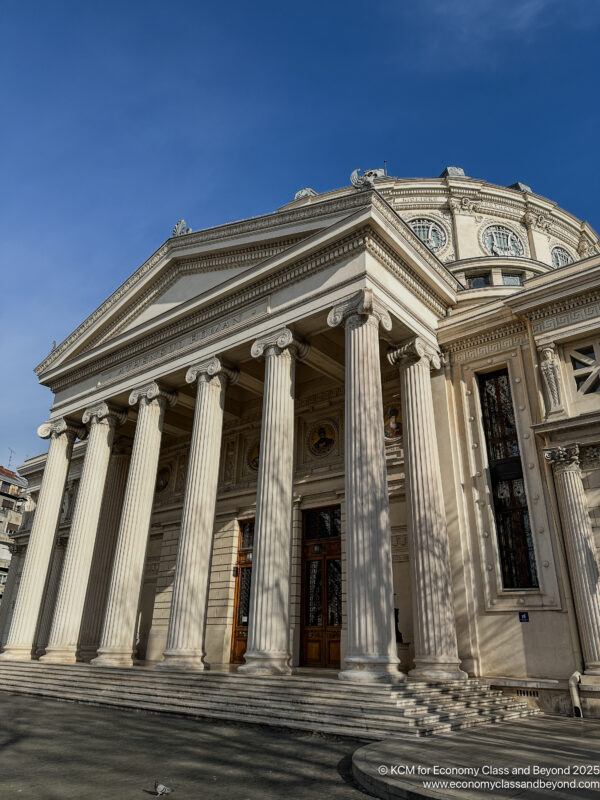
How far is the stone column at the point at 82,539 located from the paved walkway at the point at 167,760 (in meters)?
6.67

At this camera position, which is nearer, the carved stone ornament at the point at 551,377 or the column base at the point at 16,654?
the carved stone ornament at the point at 551,377

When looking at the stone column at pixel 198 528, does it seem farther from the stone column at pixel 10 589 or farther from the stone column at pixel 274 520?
the stone column at pixel 10 589

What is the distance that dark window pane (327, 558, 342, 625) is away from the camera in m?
15.4

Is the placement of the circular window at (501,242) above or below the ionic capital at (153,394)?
above

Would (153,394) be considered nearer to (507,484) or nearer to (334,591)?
(334,591)

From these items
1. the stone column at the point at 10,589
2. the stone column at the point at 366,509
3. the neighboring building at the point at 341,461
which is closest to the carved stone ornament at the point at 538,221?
the neighboring building at the point at 341,461

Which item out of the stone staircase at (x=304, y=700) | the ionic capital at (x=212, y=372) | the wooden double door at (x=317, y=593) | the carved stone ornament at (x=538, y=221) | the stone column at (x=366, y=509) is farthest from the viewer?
the carved stone ornament at (x=538, y=221)

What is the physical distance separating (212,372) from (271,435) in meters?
3.37

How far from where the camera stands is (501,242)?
24172 mm

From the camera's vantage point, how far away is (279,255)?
1420 cm

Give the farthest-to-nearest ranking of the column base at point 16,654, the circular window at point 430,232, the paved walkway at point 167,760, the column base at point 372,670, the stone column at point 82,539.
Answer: the circular window at point 430,232 → the column base at point 16,654 → the stone column at point 82,539 → the column base at point 372,670 → the paved walkway at point 167,760

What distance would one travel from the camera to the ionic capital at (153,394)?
1669 cm

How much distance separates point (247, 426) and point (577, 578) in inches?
461

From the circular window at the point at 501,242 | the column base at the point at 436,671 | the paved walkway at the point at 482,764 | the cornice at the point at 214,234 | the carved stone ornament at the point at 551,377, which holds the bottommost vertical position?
the paved walkway at the point at 482,764
